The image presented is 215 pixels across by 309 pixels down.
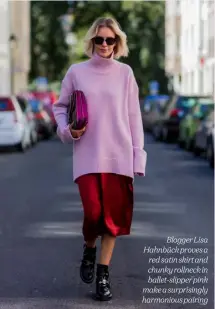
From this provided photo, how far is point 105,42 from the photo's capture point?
6441mm

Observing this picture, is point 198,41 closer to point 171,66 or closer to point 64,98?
point 171,66

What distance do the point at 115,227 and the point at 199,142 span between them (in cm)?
1582

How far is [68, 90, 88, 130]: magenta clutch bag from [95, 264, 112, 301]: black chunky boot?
943 mm

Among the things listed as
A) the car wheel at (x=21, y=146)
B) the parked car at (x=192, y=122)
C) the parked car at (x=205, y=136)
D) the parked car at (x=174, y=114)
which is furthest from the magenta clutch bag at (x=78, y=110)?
the parked car at (x=174, y=114)

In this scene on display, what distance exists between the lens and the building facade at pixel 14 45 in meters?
60.2

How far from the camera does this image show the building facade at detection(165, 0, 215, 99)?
55.0 metres

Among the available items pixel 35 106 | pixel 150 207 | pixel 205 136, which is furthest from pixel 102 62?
pixel 35 106

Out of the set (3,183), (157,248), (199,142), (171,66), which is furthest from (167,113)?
(171,66)

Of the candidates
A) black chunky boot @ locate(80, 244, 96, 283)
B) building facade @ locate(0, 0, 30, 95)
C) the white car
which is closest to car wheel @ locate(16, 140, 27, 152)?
the white car

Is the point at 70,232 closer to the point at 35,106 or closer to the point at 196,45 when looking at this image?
the point at 35,106

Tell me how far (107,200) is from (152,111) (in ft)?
106

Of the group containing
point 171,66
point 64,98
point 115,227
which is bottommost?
point 171,66

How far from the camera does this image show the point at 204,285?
7.04 m

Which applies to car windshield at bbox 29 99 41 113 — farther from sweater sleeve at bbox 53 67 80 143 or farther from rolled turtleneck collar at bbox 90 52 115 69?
rolled turtleneck collar at bbox 90 52 115 69
